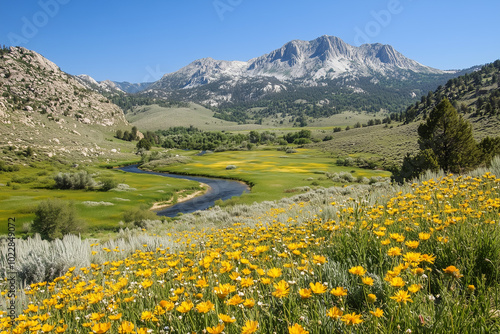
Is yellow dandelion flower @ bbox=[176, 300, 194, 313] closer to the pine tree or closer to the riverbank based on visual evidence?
the pine tree

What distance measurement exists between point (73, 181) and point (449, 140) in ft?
160

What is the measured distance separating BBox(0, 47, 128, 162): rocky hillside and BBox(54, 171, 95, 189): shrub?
2404 centimetres

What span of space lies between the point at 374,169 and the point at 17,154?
77709 millimetres

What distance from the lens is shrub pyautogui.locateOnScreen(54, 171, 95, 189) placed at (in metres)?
39.9

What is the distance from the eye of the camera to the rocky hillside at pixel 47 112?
64.3 metres

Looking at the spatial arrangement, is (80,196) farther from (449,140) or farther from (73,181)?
(449,140)

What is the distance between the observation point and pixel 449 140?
21.3 meters

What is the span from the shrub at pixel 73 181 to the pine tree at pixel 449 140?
45.7 metres

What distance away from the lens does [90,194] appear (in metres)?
36.0

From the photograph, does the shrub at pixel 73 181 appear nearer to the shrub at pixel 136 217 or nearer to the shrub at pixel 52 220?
the shrub at pixel 136 217

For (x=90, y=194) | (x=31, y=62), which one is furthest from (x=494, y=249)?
(x=31, y=62)

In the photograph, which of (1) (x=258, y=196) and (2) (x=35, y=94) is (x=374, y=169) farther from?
(2) (x=35, y=94)

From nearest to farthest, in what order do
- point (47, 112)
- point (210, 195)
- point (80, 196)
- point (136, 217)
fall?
point (136, 217) → point (80, 196) → point (210, 195) → point (47, 112)

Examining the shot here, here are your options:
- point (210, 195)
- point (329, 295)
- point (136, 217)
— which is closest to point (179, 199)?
point (210, 195)
